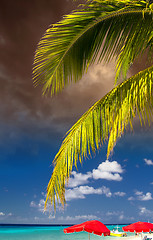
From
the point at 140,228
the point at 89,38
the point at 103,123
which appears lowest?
the point at 140,228

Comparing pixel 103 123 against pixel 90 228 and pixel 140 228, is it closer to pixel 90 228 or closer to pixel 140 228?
pixel 90 228

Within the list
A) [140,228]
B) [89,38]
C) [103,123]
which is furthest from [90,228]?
[89,38]

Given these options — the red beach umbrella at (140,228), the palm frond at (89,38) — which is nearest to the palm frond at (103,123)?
the palm frond at (89,38)

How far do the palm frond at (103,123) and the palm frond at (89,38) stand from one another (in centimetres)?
44

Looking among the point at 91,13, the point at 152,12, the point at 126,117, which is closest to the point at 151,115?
the point at 126,117

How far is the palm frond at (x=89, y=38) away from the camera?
8.87 feet

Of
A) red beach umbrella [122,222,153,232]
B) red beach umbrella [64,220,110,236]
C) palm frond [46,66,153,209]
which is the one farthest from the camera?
red beach umbrella [122,222,153,232]

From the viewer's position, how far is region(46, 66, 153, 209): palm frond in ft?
8.75

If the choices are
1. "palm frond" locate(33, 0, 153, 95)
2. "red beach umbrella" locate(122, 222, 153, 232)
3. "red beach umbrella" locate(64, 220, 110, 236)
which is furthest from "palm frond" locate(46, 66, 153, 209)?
"red beach umbrella" locate(122, 222, 153, 232)

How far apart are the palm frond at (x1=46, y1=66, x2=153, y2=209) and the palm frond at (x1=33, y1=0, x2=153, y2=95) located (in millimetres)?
445

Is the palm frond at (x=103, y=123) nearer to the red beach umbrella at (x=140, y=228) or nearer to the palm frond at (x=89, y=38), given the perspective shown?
the palm frond at (x=89, y=38)

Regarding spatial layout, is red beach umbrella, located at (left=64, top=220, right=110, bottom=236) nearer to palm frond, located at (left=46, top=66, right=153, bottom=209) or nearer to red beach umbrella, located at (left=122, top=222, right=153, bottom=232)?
red beach umbrella, located at (left=122, top=222, right=153, bottom=232)

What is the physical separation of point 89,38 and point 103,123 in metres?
0.97

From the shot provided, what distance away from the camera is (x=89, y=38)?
9.64 feet
